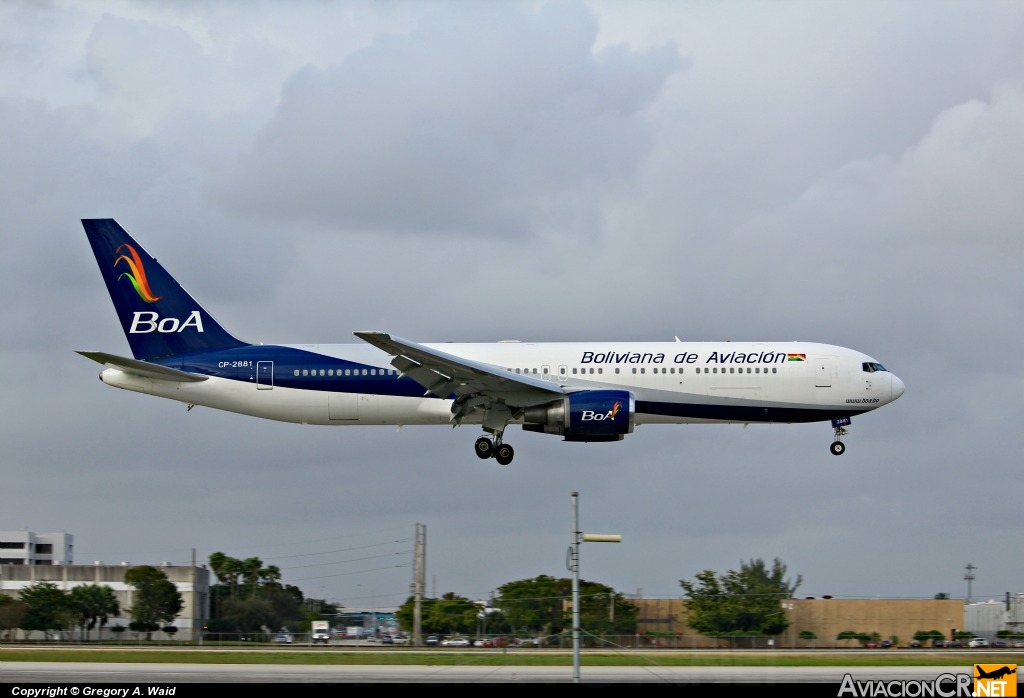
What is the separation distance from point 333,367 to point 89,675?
19.5 m

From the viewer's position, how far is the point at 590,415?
5081 centimetres

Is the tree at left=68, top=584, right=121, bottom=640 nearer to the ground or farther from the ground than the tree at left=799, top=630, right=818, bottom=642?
farther from the ground

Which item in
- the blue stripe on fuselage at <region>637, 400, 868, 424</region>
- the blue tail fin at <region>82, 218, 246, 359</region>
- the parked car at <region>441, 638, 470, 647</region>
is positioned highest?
the blue tail fin at <region>82, 218, 246, 359</region>

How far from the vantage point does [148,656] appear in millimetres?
46938

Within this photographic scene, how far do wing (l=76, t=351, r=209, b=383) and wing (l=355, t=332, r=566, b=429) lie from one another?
10078 millimetres

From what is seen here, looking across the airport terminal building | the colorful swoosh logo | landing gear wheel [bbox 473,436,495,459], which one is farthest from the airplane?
the airport terminal building

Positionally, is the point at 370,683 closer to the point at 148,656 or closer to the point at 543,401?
the point at 148,656

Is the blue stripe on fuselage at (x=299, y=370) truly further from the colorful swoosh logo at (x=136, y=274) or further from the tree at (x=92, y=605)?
the tree at (x=92, y=605)

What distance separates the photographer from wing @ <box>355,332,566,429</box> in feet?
161

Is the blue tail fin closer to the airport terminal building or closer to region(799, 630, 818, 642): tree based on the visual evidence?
the airport terminal building

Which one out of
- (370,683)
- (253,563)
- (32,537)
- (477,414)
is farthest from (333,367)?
(32,537)

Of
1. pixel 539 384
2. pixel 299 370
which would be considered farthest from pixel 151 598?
pixel 539 384

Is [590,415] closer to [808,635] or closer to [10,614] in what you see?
[808,635]

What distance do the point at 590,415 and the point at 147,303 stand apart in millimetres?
21143
